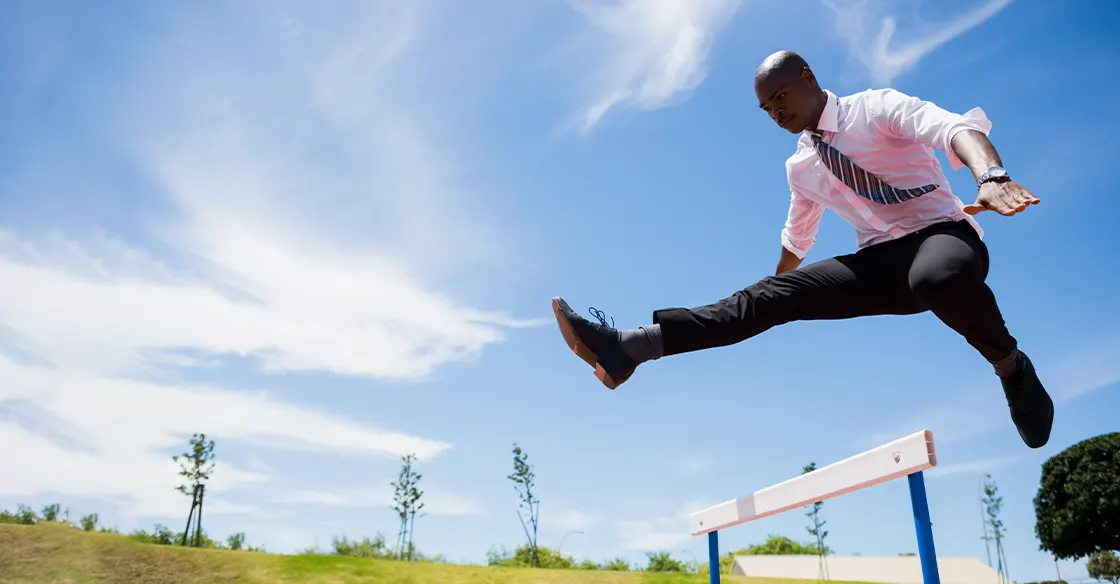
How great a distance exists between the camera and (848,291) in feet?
9.47

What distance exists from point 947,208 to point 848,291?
0.50m

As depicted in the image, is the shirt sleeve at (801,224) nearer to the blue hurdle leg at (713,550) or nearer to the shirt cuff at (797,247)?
the shirt cuff at (797,247)

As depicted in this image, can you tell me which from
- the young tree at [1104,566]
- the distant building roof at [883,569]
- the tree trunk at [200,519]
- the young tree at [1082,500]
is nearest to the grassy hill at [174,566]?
the tree trunk at [200,519]

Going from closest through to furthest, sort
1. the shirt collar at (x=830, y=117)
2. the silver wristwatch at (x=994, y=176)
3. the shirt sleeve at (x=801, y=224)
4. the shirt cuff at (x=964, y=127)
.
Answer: the silver wristwatch at (x=994, y=176) → the shirt cuff at (x=964, y=127) → the shirt collar at (x=830, y=117) → the shirt sleeve at (x=801, y=224)

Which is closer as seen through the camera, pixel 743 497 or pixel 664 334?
pixel 664 334

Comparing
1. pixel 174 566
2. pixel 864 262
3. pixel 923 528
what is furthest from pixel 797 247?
pixel 174 566

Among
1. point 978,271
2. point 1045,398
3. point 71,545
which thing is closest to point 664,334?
point 978,271

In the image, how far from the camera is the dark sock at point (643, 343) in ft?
9.17

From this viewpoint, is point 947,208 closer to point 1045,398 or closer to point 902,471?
point 1045,398

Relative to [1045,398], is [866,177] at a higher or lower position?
higher

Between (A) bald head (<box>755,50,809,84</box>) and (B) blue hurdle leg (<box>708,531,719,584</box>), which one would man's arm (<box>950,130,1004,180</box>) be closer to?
(A) bald head (<box>755,50,809,84</box>)

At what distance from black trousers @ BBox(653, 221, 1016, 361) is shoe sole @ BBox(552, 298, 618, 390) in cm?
27

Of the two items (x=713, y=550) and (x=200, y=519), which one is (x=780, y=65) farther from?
(x=200, y=519)

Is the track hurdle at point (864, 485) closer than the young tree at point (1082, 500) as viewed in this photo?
Yes
